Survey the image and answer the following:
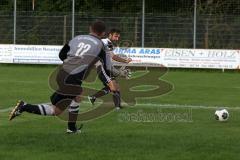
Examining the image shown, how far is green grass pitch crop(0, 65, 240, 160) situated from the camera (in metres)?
8.18

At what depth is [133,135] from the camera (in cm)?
988

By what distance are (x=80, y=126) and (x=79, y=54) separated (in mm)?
1613

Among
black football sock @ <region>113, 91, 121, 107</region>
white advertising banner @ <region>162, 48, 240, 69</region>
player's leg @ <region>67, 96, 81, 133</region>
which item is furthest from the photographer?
white advertising banner @ <region>162, 48, 240, 69</region>

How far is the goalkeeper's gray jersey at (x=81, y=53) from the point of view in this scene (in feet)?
32.2

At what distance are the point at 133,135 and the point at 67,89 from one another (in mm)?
1312

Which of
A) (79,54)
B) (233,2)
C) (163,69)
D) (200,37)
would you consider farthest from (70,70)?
(233,2)

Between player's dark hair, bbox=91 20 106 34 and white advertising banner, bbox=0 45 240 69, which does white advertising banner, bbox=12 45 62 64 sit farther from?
player's dark hair, bbox=91 20 106 34

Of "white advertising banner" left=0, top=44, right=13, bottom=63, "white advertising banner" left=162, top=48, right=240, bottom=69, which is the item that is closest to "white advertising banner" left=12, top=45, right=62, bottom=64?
"white advertising banner" left=0, top=44, right=13, bottom=63

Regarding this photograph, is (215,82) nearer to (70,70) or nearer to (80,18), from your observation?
(80,18)

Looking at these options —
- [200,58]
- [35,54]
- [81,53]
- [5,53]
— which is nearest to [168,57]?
[200,58]

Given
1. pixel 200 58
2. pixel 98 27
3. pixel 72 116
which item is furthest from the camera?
pixel 200 58

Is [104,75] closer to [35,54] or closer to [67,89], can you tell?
[67,89]

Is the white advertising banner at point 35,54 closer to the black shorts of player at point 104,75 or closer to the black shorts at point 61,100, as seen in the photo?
the black shorts of player at point 104,75

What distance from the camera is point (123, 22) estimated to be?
3153 cm
